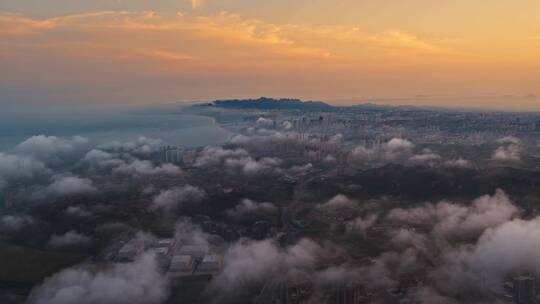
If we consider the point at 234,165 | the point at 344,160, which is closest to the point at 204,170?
the point at 234,165

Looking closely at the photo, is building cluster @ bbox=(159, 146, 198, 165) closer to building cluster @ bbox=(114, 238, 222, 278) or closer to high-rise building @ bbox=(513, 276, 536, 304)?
building cluster @ bbox=(114, 238, 222, 278)

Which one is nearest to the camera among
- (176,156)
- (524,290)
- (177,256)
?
(524,290)

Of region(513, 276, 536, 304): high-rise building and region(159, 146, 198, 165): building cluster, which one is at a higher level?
region(159, 146, 198, 165): building cluster

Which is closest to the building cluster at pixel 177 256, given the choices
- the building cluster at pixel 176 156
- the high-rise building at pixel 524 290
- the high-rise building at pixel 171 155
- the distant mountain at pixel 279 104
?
the high-rise building at pixel 524 290

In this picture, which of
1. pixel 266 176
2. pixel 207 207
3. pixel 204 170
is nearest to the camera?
pixel 207 207

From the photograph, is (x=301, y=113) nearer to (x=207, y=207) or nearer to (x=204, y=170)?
(x=204, y=170)

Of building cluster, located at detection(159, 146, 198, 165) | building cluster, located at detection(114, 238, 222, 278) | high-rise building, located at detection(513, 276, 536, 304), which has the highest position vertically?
building cluster, located at detection(159, 146, 198, 165)

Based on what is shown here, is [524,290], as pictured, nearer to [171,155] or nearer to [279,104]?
[171,155]

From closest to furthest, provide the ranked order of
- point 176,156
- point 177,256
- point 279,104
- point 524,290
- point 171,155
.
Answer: point 524,290, point 177,256, point 176,156, point 171,155, point 279,104

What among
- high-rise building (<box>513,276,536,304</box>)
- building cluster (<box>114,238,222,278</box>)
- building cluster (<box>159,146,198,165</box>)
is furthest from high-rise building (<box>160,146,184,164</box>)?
high-rise building (<box>513,276,536,304</box>)

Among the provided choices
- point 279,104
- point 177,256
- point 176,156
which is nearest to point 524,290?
point 177,256

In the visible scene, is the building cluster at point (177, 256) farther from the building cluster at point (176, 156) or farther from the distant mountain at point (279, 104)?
the distant mountain at point (279, 104)
